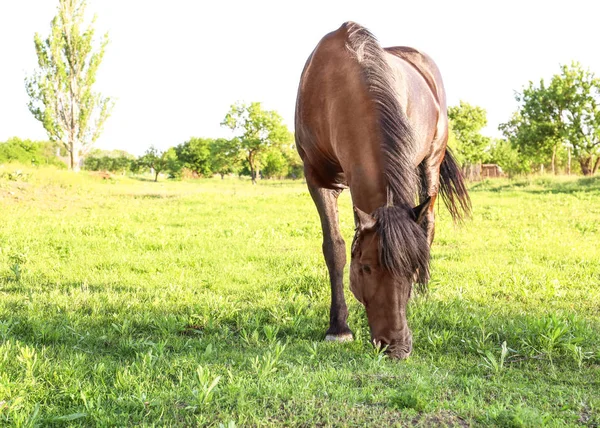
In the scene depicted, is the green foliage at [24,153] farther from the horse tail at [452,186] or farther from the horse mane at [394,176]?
the horse mane at [394,176]

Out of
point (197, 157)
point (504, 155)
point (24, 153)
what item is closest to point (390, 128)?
point (24, 153)

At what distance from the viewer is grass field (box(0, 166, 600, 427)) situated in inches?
96.7

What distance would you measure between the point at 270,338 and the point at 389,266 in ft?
4.11

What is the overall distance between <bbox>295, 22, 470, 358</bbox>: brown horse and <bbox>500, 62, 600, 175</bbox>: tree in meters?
38.4

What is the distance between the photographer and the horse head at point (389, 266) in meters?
2.73

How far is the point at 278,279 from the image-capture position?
5.78 m

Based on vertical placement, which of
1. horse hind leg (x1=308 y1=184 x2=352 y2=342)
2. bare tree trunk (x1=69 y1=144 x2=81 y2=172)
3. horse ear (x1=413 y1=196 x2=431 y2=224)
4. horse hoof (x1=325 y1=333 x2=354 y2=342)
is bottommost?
horse hoof (x1=325 y1=333 x2=354 y2=342)

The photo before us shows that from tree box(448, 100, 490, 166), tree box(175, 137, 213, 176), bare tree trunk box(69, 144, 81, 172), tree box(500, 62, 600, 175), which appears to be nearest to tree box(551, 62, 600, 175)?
tree box(500, 62, 600, 175)

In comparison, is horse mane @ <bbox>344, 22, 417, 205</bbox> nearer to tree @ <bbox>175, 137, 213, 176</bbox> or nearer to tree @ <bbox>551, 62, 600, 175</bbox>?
tree @ <bbox>551, 62, 600, 175</bbox>

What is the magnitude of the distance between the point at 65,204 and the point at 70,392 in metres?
14.1

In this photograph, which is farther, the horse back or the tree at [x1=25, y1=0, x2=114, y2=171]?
the tree at [x1=25, y1=0, x2=114, y2=171]

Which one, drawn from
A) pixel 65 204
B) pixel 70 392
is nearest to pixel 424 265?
pixel 70 392

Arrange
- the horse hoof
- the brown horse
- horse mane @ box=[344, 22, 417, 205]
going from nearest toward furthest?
the brown horse
horse mane @ box=[344, 22, 417, 205]
the horse hoof

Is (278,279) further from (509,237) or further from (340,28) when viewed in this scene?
(509,237)
